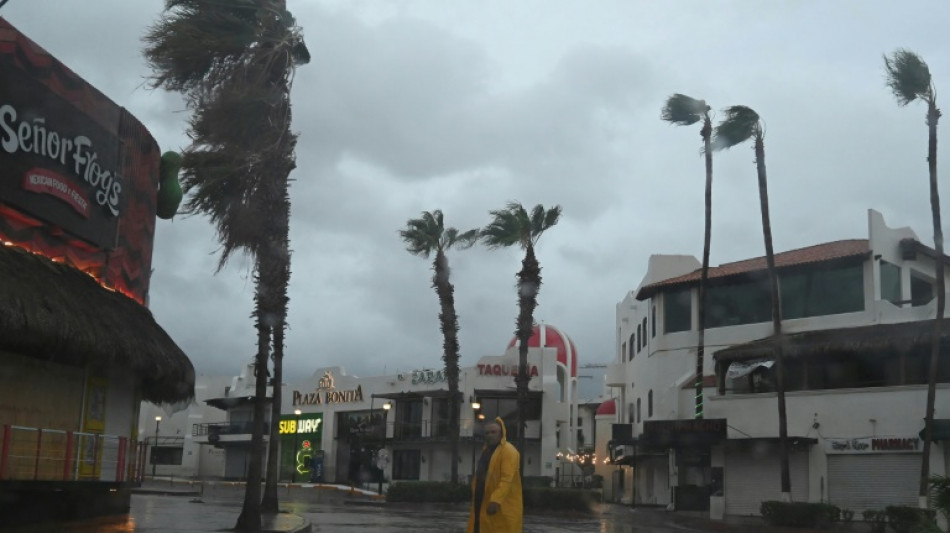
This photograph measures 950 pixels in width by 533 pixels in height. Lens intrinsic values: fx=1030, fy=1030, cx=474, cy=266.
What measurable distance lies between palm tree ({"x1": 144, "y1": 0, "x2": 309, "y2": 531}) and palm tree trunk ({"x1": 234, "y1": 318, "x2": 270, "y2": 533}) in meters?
0.02

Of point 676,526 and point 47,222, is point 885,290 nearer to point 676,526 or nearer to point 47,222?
point 676,526

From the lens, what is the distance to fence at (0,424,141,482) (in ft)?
54.5

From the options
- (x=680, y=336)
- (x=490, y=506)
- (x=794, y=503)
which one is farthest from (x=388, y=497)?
(x=490, y=506)

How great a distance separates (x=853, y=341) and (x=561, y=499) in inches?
483

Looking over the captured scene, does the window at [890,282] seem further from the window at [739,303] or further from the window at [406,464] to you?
the window at [406,464]

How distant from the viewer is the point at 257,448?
64.1ft

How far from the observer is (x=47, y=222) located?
17266mm

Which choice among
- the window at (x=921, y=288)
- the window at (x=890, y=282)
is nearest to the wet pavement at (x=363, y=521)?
the window at (x=890, y=282)

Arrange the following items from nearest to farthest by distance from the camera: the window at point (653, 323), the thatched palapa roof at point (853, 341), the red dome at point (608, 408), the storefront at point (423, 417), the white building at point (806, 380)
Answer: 1. the thatched palapa roof at point (853, 341)
2. the white building at point (806, 380)
3. the window at point (653, 323)
4. the storefront at point (423, 417)
5. the red dome at point (608, 408)

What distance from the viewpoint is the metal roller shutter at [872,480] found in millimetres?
31203

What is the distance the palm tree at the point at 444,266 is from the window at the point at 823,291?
14.5 m

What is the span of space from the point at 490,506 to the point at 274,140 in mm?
12405

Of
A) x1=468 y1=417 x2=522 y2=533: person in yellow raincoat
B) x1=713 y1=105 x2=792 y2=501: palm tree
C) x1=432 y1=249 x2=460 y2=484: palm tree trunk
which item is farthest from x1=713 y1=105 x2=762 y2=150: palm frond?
x1=468 y1=417 x2=522 y2=533: person in yellow raincoat

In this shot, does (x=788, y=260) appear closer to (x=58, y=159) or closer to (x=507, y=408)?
(x=507, y=408)
